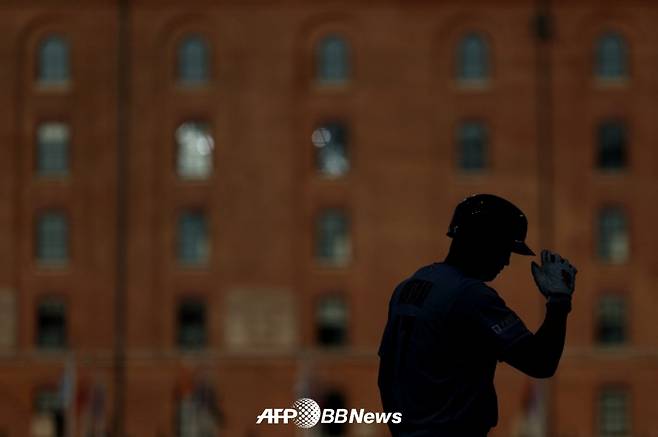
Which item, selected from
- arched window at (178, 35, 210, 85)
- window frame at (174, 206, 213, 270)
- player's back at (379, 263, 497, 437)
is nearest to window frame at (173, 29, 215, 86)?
arched window at (178, 35, 210, 85)

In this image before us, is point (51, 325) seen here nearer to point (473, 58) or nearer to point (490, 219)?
point (473, 58)

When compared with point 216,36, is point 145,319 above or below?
below

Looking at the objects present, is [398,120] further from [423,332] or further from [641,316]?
[423,332]

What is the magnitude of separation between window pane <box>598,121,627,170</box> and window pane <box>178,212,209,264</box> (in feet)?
39.4

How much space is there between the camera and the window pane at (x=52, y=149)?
58688 millimetres

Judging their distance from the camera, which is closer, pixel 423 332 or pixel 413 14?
pixel 423 332

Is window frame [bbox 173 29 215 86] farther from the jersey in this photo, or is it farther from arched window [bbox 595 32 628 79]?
the jersey

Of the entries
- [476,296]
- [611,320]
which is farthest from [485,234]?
[611,320]

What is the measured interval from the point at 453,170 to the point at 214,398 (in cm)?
977

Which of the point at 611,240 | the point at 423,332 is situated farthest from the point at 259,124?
the point at 423,332

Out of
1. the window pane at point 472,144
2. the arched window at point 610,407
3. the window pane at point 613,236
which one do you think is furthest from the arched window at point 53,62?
the arched window at point 610,407

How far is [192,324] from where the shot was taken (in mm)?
58406

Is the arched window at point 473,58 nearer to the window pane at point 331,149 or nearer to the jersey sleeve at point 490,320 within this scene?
the window pane at point 331,149

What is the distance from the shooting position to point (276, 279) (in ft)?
190
